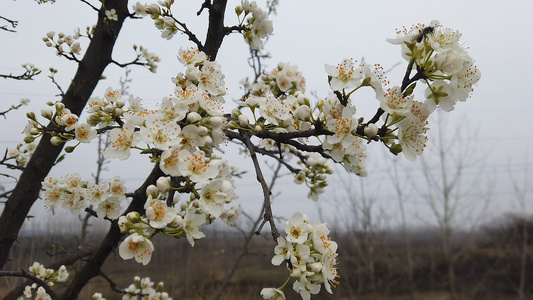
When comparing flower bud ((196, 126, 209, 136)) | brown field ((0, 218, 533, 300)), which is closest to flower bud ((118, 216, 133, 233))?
flower bud ((196, 126, 209, 136))

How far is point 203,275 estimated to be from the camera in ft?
23.3

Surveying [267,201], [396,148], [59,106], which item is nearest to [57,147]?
[59,106]

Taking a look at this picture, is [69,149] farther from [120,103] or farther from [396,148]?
[396,148]

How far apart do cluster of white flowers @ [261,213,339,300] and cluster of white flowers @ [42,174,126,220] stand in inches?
20.6

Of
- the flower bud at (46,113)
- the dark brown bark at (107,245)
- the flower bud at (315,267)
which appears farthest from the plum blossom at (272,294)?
the flower bud at (46,113)

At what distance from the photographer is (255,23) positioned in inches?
58.4

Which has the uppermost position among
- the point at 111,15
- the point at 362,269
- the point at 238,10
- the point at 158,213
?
the point at 111,15

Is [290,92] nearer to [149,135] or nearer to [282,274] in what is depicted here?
[149,135]

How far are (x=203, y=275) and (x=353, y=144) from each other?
6.76 meters

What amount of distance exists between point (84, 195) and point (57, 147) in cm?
57

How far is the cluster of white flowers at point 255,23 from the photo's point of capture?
1.44m

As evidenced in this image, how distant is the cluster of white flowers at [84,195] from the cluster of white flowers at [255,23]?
77cm

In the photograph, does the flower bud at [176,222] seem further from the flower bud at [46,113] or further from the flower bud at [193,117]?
the flower bud at [46,113]

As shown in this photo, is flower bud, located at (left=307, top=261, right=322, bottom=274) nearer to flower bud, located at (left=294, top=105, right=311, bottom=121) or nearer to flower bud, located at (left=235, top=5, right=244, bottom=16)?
flower bud, located at (left=294, top=105, right=311, bottom=121)
